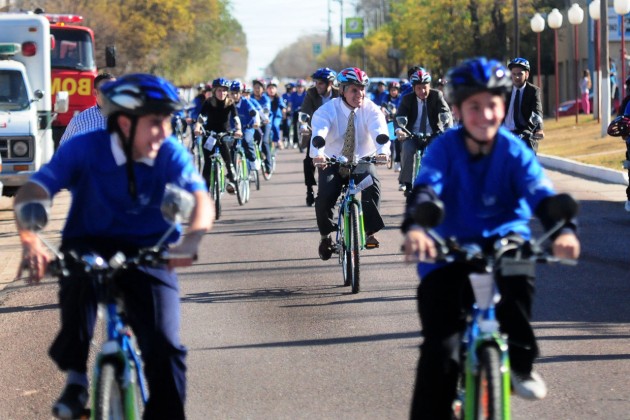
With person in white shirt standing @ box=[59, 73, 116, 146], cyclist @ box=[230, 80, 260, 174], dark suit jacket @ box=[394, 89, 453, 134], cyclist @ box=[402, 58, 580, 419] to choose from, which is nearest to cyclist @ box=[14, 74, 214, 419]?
cyclist @ box=[402, 58, 580, 419]

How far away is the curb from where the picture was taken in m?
23.2

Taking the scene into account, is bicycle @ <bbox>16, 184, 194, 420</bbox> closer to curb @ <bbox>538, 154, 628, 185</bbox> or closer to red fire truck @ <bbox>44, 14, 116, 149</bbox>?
curb @ <bbox>538, 154, 628, 185</bbox>

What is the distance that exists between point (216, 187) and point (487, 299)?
13.1 meters

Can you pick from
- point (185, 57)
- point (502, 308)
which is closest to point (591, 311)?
point (502, 308)

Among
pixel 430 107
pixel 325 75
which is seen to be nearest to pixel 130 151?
pixel 325 75

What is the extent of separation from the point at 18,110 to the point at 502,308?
1526cm

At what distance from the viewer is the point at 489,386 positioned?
4.84m

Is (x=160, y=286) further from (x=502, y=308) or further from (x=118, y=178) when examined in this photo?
(x=502, y=308)

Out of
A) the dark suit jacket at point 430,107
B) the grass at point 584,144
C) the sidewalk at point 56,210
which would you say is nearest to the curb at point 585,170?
the sidewalk at point 56,210

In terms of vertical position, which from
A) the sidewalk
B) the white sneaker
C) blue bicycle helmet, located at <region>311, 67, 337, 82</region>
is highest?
blue bicycle helmet, located at <region>311, 67, 337, 82</region>

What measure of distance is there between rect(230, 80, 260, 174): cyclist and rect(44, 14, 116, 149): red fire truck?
5.74 metres

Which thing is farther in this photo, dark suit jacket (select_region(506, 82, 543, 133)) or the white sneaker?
dark suit jacket (select_region(506, 82, 543, 133))

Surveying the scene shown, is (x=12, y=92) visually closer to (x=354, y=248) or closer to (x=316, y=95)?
(x=316, y=95)

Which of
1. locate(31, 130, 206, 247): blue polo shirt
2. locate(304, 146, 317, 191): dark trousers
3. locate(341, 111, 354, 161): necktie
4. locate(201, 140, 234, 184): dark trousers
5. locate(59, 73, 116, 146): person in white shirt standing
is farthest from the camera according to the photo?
locate(201, 140, 234, 184): dark trousers
